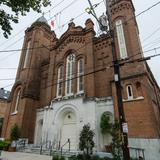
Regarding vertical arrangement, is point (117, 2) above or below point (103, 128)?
above

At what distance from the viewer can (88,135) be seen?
10.5m

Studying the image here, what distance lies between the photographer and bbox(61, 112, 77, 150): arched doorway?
49.0 feet

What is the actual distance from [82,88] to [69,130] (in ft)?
13.8

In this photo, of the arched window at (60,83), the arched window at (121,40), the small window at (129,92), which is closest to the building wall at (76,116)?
the arched window at (60,83)

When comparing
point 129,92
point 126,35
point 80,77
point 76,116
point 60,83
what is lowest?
point 76,116

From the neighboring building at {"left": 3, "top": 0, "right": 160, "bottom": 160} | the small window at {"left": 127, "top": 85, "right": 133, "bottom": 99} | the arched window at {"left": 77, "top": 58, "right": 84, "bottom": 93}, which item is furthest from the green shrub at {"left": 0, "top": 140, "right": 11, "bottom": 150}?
the small window at {"left": 127, "top": 85, "right": 133, "bottom": 99}

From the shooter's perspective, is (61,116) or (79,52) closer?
(61,116)

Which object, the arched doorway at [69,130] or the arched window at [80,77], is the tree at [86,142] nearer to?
the arched doorway at [69,130]

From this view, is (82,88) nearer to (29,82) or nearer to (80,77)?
(80,77)

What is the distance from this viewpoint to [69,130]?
15547mm

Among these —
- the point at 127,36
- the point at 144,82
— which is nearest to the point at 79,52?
the point at 127,36

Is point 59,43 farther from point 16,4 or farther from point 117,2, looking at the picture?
point 16,4

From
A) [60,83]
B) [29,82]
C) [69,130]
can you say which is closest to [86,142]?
[69,130]

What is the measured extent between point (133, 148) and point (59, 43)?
1467 centimetres
